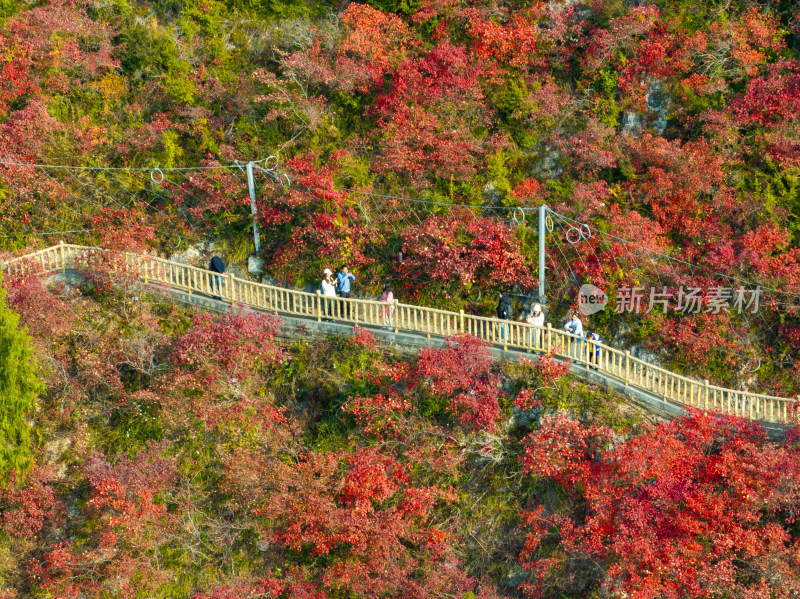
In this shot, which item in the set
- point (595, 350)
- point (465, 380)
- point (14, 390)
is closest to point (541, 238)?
point (595, 350)

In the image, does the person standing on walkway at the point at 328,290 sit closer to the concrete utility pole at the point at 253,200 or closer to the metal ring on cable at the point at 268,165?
the concrete utility pole at the point at 253,200

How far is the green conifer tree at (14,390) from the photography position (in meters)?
19.8

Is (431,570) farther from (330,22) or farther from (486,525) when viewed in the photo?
(330,22)

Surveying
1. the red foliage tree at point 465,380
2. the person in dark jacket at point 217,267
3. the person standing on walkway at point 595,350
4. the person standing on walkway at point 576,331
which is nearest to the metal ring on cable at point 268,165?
the person in dark jacket at point 217,267

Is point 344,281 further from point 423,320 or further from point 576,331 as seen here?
point 576,331

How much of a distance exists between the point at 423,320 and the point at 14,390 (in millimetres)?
8867

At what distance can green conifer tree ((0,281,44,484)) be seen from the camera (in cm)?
1983

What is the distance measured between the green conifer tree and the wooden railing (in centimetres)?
367

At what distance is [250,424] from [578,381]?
7246mm

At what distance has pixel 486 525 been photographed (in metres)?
21.9

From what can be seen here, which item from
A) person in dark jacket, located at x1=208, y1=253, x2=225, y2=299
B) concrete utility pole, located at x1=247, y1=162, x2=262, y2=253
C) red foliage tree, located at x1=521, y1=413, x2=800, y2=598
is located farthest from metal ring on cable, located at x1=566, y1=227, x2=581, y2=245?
person in dark jacket, located at x1=208, y1=253, x2=225, y2=299

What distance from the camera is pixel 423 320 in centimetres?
2333

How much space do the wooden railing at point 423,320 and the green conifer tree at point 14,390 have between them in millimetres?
3666

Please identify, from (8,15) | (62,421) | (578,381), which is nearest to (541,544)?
(578,381)
